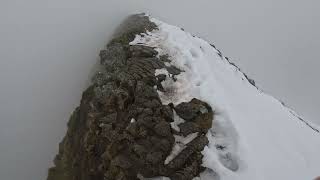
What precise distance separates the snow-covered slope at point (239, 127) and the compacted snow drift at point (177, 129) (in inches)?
0.5

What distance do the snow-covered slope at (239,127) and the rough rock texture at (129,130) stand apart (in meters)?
0.19

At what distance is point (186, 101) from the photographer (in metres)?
6.15

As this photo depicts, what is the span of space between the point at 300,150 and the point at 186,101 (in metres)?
1.70

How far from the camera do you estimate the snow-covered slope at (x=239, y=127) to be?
5.43 metres

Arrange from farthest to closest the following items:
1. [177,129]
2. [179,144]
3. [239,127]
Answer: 1. [239,127]
2. [177,129]
3. [179,144]

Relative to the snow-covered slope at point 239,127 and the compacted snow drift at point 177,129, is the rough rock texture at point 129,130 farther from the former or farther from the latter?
the snow-covered slope at point 239,127

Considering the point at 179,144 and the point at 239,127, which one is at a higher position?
the point at 239,127

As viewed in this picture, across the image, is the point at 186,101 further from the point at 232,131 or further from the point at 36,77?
the point at 36,77

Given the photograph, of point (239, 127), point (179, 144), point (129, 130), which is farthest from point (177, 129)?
point (239, 127)

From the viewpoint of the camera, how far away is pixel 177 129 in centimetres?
569

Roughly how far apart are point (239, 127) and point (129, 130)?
4.60 feet

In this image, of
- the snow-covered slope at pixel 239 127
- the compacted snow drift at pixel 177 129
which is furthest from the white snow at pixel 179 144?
the snow-covered slope at pixel 239 127

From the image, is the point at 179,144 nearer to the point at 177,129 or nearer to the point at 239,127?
the point at 177,129

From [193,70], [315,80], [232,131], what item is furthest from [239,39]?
[232,131]
